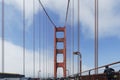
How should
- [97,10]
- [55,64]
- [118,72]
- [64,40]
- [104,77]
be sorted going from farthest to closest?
[64,40] → [55,64] → [97,10] → [104,77] → [118,72]

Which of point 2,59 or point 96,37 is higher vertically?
point 96,37

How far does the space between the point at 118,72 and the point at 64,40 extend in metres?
34.0

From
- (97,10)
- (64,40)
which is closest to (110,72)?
(97,10)

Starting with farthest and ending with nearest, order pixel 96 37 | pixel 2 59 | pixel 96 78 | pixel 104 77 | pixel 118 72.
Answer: pixel 96 37
pixel 2 59
pixel 96 78
pixel 104 77
pixel 118 72

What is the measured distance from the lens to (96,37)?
33.4 ft

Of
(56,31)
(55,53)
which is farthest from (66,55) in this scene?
(56,31)

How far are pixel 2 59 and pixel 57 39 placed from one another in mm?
30342

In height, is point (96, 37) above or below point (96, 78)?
above

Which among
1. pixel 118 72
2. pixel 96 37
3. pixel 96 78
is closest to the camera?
pixel 118 72

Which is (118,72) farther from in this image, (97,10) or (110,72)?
(97,10)

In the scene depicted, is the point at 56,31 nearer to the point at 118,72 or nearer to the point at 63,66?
the point at 63,66

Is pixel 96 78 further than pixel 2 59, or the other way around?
pixel 2 59

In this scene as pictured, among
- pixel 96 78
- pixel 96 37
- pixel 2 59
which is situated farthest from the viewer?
pixel 96 37

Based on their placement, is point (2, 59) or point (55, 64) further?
point (55, 64)
